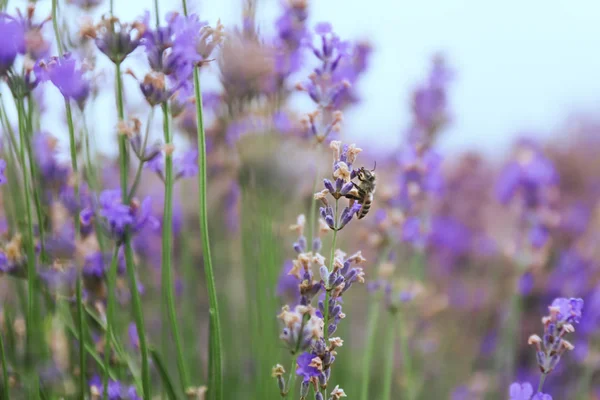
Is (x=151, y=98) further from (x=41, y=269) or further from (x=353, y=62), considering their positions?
(x=353, y=62)

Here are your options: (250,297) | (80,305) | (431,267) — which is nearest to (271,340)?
(250,297)

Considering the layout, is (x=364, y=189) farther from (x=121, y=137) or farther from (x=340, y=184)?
(x=121, y=137)

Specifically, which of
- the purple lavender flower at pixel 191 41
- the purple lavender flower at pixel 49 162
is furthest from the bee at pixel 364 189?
the purple lavender flower at pixel 49 162

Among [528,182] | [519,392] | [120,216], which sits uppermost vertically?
[120,216]

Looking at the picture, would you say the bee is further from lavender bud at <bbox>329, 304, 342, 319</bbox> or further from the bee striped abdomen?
lavender bud at <bbox>329, 304, 342, 319</bbox>

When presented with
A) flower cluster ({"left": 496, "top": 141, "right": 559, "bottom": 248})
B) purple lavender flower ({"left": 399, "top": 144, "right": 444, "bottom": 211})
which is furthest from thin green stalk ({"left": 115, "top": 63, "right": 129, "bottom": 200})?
flower cluster ({"left": 496, "top": 141, "right": 559, "bottom": 248})

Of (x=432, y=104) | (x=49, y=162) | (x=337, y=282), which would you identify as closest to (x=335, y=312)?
(x=337, y=282)
